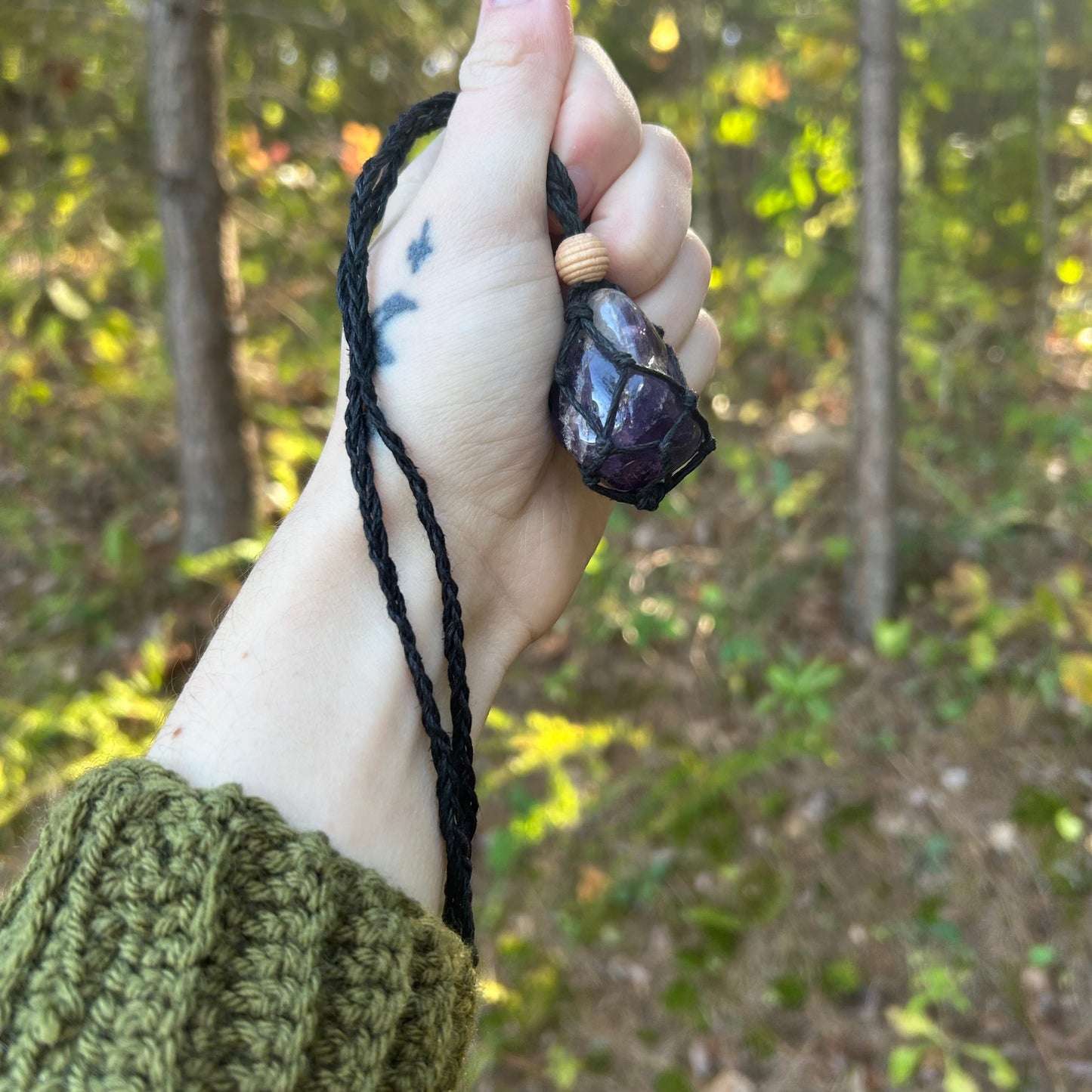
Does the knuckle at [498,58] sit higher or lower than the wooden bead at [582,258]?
higher

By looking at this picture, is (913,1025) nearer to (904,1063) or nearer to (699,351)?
(904,1063)

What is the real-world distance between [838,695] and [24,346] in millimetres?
3433

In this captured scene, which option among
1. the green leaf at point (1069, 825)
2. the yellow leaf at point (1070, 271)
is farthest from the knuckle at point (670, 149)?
the yellow leaf at point (1070, 271)

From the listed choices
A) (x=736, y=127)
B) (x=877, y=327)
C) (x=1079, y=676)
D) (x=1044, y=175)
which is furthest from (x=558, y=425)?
(x=1044, y=175)

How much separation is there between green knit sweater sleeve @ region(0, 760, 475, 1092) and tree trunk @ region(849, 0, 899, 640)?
2.22 m

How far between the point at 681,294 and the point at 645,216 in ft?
0.52

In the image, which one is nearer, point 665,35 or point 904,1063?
point 904,1063

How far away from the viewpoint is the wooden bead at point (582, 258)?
1.15 m

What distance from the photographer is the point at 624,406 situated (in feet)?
3.48

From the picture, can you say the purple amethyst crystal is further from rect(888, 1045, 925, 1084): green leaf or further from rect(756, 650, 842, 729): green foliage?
rect(888, 1045, 925, 1084): green leaf

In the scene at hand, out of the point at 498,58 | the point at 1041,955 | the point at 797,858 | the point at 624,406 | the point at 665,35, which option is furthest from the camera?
the point at 665,35

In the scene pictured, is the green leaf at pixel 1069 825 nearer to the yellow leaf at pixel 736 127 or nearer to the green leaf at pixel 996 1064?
the green leaf at pixel 996 1064

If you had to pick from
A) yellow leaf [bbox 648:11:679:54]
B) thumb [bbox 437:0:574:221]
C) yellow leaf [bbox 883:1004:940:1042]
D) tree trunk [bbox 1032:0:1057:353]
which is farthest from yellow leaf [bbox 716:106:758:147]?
yellow leaf [bbox 883:1004:940:1042]

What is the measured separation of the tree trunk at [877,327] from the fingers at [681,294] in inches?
50.3
